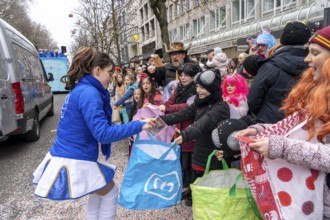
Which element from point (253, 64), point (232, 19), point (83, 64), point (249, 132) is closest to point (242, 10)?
point (232, 19)

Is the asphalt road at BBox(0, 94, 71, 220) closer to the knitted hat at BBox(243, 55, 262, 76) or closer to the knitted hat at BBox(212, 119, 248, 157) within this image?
the knitted hat at BBox(212, 119, 248, 157)

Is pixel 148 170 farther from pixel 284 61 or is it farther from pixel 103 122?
pixel 284 61

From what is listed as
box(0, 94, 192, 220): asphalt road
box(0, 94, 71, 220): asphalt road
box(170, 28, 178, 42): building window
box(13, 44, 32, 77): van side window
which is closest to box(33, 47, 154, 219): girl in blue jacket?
box(0, 94, 192, 220): asphalt road

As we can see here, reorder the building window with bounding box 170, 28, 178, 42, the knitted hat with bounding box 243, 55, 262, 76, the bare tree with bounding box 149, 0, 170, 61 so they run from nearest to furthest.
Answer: the knitted hat with bounding box 243, 55, 262, 76 < the bare tree with bounding box 149, 0, 170, 61 < the building window with bounding box 170, 28, 178, 42

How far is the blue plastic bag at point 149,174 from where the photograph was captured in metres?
2.22

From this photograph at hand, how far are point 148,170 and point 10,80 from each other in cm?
369

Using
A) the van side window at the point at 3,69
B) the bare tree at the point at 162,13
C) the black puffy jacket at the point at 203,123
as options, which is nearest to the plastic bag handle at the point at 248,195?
the black puffy jacket at the point at 203,123

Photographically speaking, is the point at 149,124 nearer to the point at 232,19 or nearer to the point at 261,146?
the point at 261,146

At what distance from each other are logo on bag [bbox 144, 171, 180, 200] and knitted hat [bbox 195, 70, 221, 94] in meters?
0.81

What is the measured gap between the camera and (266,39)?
3.57 m

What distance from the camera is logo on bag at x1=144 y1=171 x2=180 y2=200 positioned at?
2246mm

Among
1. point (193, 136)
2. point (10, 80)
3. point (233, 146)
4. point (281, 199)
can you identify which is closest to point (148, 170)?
point (193, 136)

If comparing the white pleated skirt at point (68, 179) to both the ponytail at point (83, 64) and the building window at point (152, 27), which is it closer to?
the ponytail at point (83, 64)

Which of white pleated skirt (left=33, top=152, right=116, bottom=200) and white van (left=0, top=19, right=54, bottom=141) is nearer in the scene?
white pleated skirt (left=33, top=152, right=116, bottom=200)
